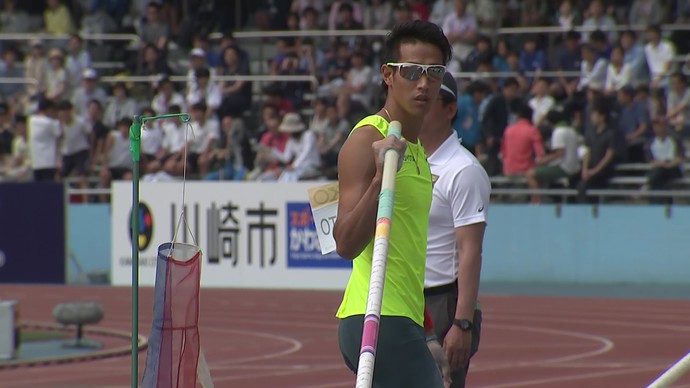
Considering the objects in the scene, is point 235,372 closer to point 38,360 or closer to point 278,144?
point 38,360

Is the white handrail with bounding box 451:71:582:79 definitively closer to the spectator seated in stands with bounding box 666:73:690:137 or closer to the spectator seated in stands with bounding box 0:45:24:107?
the spectator seated in stands with bounding box 666:73:690:137

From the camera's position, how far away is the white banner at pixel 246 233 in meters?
17.9

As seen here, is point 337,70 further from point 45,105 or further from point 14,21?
point 14,21

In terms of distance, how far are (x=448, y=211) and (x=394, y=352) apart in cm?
147

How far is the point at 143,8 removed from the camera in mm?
26109

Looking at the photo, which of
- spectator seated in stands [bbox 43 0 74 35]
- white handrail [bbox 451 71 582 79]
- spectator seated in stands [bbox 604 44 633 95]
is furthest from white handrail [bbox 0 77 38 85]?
spectator seated in stands [bbox 604 44 633 95]

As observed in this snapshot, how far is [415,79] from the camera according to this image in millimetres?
4383

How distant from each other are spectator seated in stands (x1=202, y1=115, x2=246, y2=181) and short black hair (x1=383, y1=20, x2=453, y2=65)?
1533cm

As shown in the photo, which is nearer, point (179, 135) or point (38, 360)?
point (38, 360)

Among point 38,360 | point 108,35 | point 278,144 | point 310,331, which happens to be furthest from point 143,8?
point 38,360

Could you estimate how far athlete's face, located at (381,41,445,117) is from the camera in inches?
173

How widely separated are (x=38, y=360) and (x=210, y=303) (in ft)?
16.5

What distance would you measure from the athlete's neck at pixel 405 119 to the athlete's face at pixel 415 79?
2 centimetres

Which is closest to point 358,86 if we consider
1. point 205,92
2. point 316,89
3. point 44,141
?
point 316,89
